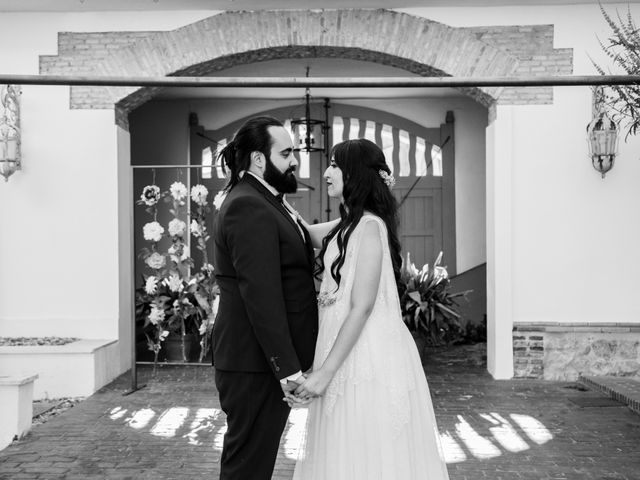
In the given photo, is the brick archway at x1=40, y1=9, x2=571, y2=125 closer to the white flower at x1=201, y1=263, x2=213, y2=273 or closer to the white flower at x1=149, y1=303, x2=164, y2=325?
the white flower at x1=201, y1=263, x2=213, y2=273

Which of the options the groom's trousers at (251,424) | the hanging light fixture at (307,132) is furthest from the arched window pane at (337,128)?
the groom's trousers at (251,424)

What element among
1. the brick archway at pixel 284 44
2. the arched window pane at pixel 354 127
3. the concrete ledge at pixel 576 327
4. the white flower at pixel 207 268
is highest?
the brick archway at pixel 284 44

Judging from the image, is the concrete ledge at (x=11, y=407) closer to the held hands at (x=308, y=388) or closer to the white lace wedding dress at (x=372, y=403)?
the white lace wedding dress at (x=372, y=403)

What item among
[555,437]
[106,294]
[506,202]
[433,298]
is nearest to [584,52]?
[506,202]

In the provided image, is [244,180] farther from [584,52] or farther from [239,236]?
[584,52]

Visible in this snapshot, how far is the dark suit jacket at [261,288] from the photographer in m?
3.02

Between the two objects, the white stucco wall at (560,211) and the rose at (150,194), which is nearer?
the rose at (150,194)

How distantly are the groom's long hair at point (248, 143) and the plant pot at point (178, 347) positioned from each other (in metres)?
5.44

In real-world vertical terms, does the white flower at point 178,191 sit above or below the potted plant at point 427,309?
above

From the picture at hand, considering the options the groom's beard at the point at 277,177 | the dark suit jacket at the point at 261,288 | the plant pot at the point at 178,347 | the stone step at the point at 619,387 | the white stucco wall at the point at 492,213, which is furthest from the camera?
the plant pot at the point at 178,347

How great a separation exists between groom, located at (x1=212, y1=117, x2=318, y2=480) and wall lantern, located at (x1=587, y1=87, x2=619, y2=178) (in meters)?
5.29

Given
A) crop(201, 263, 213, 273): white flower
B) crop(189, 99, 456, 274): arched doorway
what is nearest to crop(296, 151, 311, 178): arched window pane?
crop(189, 99, 456, 274): arched doorway

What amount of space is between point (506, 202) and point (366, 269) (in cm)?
516

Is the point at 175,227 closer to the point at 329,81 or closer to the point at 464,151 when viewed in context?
the point at 329,81
